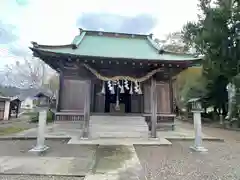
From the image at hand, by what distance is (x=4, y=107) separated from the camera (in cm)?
1802

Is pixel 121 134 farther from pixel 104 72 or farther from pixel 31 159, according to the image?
pixel 31 159

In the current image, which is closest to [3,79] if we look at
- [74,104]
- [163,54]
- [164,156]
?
[74,104]

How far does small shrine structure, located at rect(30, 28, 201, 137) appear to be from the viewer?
6473 mm

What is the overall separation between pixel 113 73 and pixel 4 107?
51.3 feet

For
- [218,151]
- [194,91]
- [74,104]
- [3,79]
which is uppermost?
[3,79]

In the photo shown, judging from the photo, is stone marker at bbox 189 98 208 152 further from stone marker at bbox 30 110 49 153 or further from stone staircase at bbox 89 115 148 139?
stone marker at bbox 30 110 49 153

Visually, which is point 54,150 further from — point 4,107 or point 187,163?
point 4,107

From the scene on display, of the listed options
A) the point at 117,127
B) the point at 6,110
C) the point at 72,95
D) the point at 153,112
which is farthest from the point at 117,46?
the point at 6,110

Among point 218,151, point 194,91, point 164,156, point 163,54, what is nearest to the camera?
point 164,156

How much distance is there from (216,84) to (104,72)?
9.96 m

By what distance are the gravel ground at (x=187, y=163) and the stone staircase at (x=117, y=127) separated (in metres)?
1.33

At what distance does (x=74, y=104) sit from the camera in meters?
8.24

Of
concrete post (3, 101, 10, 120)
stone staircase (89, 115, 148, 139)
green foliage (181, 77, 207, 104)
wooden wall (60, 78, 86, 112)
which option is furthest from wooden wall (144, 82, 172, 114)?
concrete post (3, 101, 10, 120)

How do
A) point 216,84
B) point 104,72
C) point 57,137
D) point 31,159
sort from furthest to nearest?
point 216,84 < point 104,72 < point 57,137 < point 31,159
